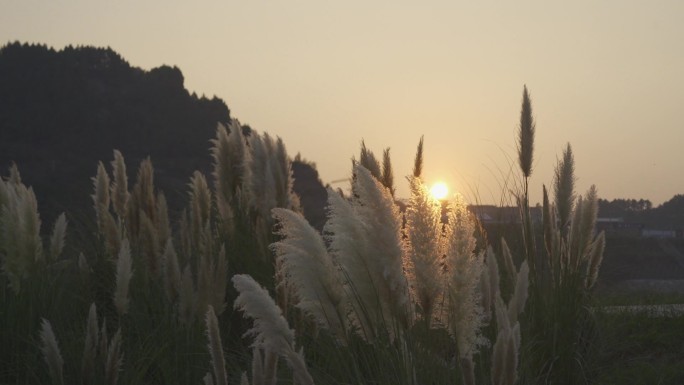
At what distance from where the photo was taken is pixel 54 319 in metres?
5.30

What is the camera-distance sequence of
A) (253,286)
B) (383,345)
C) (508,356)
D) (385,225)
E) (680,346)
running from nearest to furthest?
(508,356) → (253,286) → (385,225) → (383,345) → (680,346)

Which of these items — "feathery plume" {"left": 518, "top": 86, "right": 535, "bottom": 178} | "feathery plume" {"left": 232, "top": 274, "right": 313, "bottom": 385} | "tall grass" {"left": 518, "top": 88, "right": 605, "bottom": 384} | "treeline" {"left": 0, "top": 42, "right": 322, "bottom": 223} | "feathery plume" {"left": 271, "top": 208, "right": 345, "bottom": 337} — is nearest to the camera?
"feathery plume" {"left": 232, "top": 274, "right": 313, "bottom": 385}

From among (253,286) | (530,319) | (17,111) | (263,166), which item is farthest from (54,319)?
(17,111)

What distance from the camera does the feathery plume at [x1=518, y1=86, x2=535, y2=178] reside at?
17.5ft

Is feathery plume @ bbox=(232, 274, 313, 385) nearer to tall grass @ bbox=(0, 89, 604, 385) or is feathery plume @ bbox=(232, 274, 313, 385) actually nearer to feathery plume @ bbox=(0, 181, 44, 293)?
tall grass @ bbox=(0, 89, 604, 385)

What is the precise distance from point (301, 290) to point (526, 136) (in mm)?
2929

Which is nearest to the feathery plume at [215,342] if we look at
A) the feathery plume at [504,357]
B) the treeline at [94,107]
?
the feathery plume at [504,357]

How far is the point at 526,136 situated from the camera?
537cm

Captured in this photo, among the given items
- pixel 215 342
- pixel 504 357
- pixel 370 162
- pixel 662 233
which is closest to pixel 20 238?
pixel 370 162

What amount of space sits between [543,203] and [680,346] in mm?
1783

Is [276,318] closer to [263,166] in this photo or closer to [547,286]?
[547,286]

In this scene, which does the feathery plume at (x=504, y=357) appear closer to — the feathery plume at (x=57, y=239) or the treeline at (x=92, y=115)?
the feathery plume at (x=57, y=239)

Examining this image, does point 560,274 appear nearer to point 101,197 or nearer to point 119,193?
point 101,197

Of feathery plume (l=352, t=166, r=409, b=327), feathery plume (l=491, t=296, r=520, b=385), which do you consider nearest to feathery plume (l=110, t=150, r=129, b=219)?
feathery plume (l=352, t=166, r=409, b=327)
